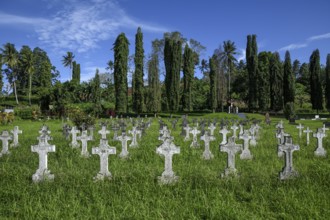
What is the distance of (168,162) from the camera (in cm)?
611

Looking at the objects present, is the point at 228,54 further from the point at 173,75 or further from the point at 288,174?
the point at 288,174

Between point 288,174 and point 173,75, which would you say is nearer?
point 288,174

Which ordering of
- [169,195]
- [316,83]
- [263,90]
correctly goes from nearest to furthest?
[169,195] → [316,83] → [263,90]

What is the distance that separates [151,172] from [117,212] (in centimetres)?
204

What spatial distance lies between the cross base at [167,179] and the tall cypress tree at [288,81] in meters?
41.1

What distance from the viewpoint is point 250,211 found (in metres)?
4.27

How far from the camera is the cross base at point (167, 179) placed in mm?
5732

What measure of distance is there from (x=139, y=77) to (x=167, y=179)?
38.1 metres

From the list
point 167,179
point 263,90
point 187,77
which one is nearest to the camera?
point 167,179

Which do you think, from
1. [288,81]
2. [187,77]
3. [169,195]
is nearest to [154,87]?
[187,77]

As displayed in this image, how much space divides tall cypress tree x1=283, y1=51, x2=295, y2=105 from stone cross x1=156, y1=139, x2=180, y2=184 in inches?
1602

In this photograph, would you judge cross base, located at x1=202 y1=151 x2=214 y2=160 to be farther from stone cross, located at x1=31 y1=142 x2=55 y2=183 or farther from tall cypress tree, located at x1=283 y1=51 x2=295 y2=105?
tall cypress tree, located at x1=283 y1=51 x2=295 y2=105

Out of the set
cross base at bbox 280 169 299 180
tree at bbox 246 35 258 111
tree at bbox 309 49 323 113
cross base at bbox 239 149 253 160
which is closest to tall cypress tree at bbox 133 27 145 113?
tree at bbox 246 35 258 111

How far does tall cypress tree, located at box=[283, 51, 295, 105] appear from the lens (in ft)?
141
